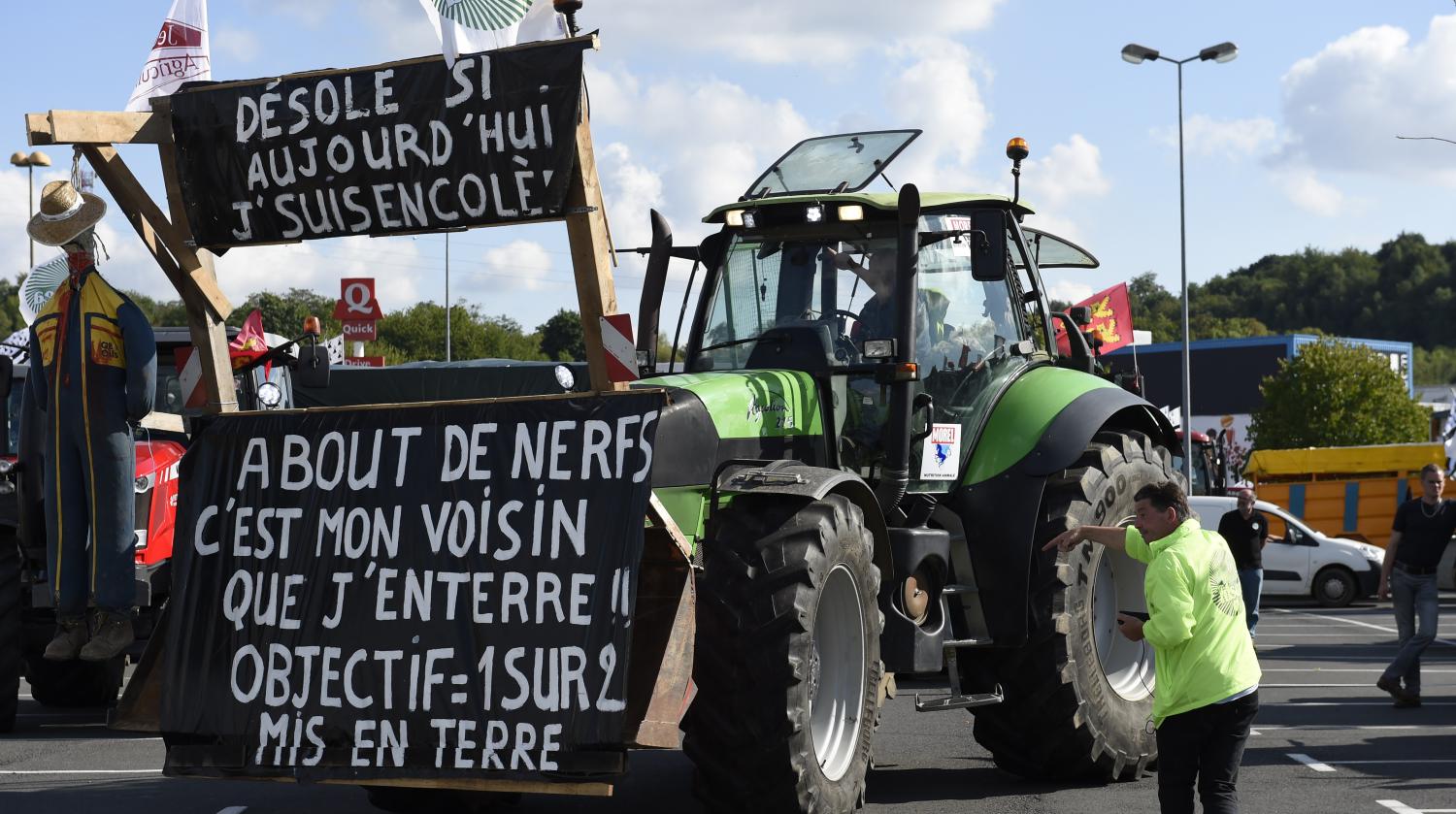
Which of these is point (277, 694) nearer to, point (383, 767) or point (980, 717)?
A: point (383, 767)

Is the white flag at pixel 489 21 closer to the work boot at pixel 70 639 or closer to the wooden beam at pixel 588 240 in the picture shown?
the wooden beam at pixel 588 240

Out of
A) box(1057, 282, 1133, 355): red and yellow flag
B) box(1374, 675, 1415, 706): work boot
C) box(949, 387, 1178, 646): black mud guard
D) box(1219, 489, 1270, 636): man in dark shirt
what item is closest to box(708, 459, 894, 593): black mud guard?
box(949, 387, 1178, 646): black mud guard

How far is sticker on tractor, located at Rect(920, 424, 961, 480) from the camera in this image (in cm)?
812

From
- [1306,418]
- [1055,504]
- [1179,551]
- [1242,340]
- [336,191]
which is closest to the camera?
[1179,551]

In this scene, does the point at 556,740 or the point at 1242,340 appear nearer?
the point at 556,740

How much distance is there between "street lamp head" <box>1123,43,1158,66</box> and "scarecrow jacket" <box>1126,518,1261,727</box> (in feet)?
93.3

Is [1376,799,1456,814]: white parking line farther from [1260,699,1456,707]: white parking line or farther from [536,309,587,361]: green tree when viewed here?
[536,309,587,361]: green tree

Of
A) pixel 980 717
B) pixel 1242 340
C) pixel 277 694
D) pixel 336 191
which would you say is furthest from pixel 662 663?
pixel 1242 340

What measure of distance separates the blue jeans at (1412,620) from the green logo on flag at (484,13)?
30.7 ft

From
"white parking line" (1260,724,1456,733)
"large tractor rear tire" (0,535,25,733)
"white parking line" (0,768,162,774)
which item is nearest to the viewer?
"white parking line" (0,768,162,774)

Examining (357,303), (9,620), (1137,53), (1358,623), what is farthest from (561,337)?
(9,620)

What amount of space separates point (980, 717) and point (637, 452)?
3.06m

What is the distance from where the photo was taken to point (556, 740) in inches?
241

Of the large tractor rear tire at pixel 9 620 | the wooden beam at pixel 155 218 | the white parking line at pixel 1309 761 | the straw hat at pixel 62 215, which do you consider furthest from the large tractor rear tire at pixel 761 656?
the large tractor rear tire at pixel 9 620
